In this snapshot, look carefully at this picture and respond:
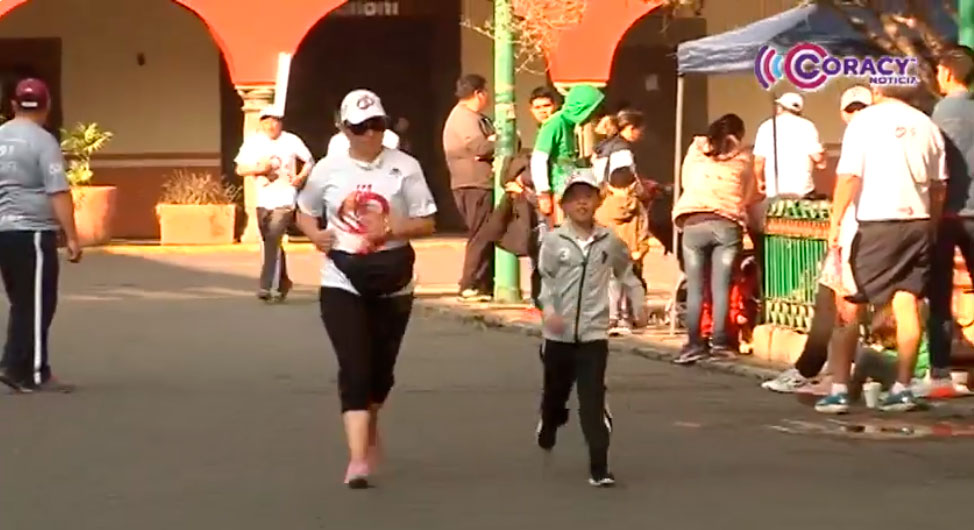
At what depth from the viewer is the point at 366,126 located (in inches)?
360

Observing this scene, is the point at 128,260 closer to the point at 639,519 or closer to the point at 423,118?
the point at 423,118

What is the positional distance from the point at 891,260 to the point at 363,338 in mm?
3311

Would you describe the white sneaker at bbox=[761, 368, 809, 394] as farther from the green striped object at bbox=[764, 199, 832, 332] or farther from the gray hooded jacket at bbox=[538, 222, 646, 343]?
the gray hooded jacket at bbox=[538, 222, 646, 343]

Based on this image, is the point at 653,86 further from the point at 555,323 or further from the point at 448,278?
the point at 555,323

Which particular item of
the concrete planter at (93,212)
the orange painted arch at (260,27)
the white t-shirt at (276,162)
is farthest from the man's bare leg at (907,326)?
the concrete planter at (93,212)

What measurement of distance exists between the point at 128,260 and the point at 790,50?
37.7ft

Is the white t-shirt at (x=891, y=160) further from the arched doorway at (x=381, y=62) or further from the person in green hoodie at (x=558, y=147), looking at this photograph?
the arched doorway at (x=381, y=62)

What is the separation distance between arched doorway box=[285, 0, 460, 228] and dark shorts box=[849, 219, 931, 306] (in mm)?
17253

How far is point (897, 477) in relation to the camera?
30.9 feet

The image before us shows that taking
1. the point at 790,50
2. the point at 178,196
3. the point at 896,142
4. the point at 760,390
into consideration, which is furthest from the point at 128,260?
the point at 896,142

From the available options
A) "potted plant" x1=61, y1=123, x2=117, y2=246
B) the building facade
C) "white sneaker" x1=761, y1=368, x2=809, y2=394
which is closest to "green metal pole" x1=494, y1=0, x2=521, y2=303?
"white sneaker" x1=761, y1=368, x2=809, y2=394

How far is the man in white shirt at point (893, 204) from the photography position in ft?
36.6

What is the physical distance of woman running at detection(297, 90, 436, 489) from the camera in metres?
9.11

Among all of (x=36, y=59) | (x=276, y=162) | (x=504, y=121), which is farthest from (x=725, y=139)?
(x=36, y=59)
